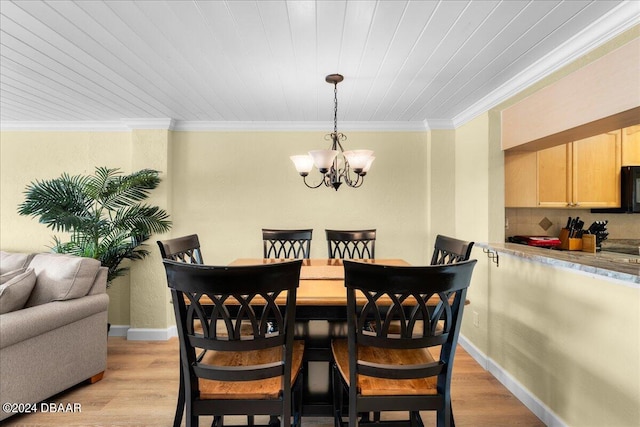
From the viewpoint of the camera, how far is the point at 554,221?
314cm

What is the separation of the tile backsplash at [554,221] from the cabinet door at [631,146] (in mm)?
543

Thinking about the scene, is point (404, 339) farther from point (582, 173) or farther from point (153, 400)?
point (582, 173)

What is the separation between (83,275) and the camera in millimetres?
2438

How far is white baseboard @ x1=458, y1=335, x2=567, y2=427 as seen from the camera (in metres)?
1.96

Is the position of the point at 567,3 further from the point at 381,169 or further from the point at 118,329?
the point at 118,329

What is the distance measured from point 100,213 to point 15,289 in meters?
1.23

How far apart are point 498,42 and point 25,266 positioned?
148 inches

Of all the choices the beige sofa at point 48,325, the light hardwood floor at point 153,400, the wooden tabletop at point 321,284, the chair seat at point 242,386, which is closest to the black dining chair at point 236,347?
the chair seat at point 242,386

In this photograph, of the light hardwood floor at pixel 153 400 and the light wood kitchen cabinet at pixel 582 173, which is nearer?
the light hardwood floor at pixel 153 400

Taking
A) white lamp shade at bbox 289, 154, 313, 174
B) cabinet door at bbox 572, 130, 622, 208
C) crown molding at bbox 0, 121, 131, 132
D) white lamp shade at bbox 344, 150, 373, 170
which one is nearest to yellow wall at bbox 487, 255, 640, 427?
cabinet door at bbox 572, 130, 622, 208

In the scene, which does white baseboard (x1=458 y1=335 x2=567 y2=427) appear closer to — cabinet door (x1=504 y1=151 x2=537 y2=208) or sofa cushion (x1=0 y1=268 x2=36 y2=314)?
cabinet door (x1=504 y1=151 x2=537 y2=208)

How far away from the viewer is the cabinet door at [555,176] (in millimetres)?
2904

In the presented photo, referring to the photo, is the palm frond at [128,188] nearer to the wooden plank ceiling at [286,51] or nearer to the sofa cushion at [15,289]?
the wooden plank ceiling at [286,51]

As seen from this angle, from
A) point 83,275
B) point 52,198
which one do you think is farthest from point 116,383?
point 52,198
